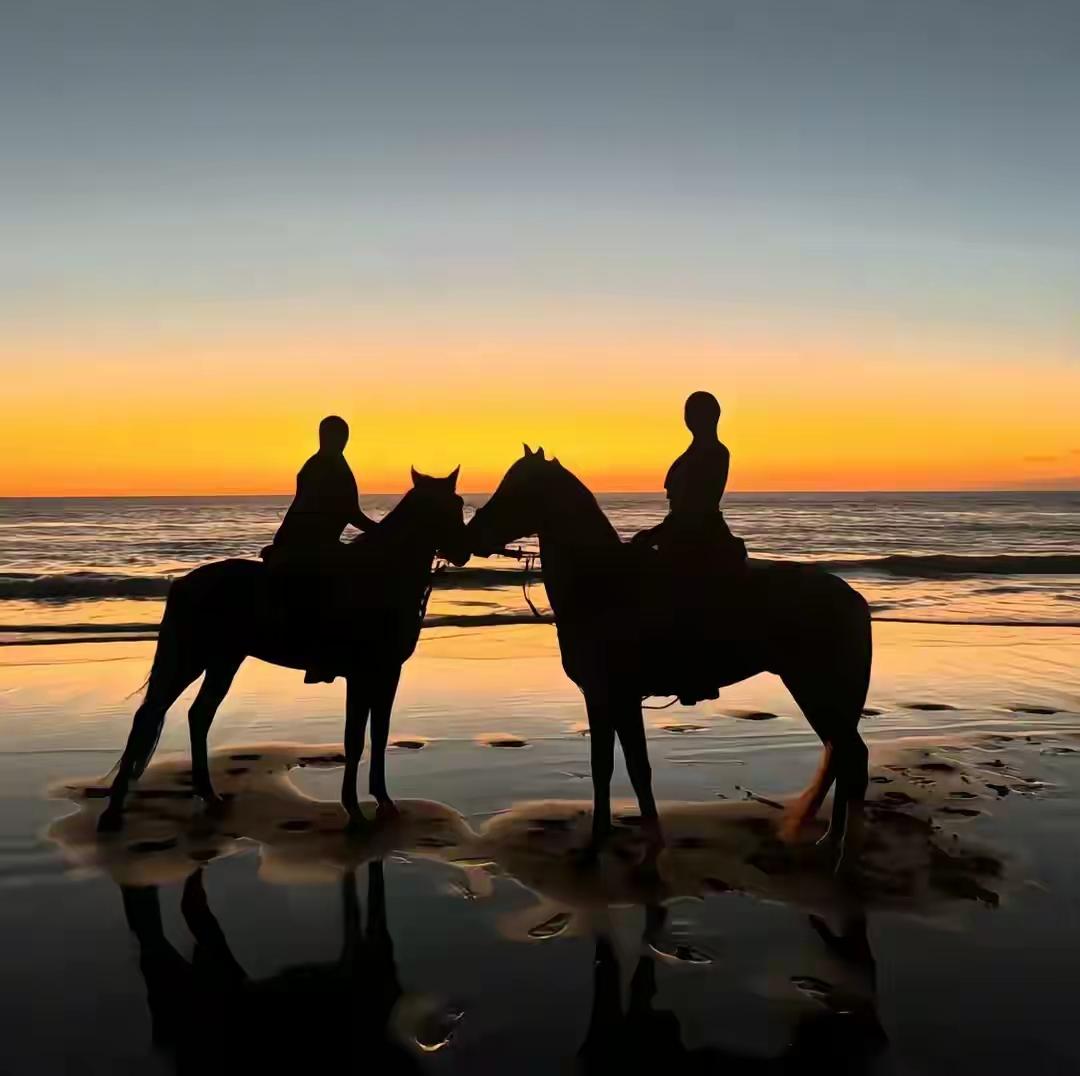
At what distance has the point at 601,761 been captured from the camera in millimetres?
5000

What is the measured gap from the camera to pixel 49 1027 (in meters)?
3.16

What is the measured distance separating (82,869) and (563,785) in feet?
10.5

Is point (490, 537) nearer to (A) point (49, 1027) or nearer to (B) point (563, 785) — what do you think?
(B) point (563, 785)

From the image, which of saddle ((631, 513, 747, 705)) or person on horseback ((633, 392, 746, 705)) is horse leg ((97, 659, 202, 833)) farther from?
person on horseback ((633, 392, 746, 705))

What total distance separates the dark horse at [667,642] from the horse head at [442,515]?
2.96 feet

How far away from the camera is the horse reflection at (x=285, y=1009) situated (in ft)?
9.77

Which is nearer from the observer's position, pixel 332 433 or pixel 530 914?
pixel 530 914

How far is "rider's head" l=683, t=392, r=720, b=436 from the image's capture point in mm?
5238

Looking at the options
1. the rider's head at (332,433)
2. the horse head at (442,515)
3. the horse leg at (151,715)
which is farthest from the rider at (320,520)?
the horse leg at (151,715)

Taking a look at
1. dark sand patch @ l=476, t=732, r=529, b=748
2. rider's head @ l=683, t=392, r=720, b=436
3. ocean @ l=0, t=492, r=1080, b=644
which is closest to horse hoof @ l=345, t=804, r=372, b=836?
dark sand patch @ l=476, t=732, r=529, b=748

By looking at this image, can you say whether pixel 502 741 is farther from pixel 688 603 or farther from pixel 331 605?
pixel 688 603

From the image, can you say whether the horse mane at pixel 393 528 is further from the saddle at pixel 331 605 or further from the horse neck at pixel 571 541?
the horse neck at pixel 571 541

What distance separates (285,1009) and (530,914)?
129 cm

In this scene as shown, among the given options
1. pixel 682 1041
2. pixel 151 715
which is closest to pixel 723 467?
pixel 682 1041
